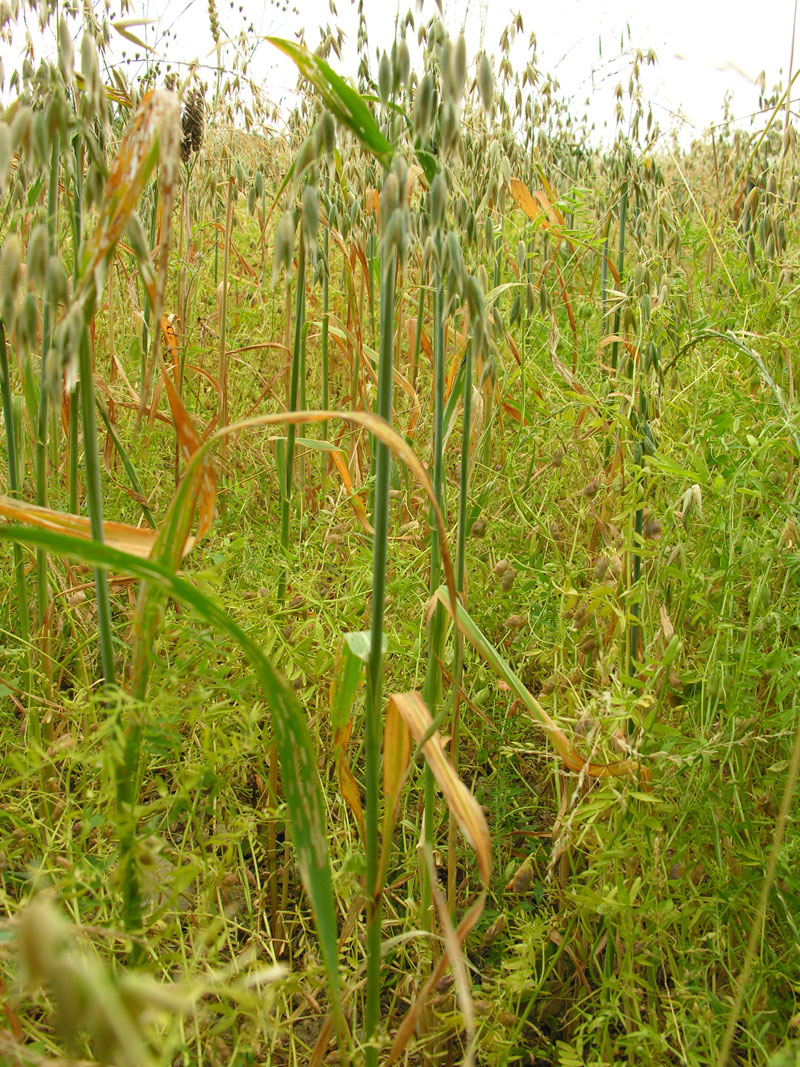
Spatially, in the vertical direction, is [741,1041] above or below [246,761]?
below

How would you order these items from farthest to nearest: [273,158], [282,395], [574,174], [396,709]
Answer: [574,174] → [282,395] → [273,158] → [396,709]

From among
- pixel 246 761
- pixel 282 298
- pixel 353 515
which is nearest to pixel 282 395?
pixel 282 298

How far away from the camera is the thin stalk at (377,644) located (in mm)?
A: 888

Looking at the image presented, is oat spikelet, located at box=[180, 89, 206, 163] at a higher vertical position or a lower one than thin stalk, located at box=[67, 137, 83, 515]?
higher

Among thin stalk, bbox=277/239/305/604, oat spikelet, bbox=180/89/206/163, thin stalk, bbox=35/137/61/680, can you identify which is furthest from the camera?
oat spikelet, bbox=180/89/206/163


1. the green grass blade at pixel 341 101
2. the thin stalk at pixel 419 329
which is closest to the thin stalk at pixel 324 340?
the thin stalk at pixel 419 329

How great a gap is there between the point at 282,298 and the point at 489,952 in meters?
2.21

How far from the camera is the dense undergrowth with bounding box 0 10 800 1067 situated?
2.90ft

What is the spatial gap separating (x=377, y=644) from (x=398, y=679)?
61cm

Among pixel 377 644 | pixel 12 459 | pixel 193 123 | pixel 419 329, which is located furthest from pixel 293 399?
pixel 193 123

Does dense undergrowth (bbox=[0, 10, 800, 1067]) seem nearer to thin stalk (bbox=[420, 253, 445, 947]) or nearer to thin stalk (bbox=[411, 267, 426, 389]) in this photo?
thin stalk (bbox=[420, 253, 445, 947])

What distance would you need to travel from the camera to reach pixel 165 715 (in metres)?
0.95

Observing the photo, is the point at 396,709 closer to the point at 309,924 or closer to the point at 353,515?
the point at 309,924

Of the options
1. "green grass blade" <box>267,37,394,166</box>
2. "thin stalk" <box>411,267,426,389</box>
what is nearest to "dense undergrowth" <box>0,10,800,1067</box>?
"green grass blade" <box>267,37,394,166</box>
